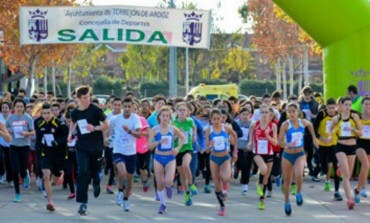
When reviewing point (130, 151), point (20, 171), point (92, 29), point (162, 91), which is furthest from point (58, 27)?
point (162, 91)

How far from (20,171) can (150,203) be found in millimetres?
2332

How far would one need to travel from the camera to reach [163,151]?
11.9 meters

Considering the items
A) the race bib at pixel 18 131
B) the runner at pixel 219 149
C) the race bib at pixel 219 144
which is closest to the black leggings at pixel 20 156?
the race bib at pixel 18 131

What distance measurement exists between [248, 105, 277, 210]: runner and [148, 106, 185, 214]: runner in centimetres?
122

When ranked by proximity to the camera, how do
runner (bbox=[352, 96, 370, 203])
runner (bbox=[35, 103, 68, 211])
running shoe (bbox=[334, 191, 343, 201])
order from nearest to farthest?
1. runner (bbox=[35, 103, 68, 211])
2. runner (bbox=[352, 96, 370, 203])
3. running shoe (bbox=[334, 191, 343, 201])

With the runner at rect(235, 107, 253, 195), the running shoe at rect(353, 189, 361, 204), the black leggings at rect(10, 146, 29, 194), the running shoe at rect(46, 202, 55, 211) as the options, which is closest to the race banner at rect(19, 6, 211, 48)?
the runner at rect(235, 107, 253, 195)

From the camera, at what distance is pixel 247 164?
48.3ft

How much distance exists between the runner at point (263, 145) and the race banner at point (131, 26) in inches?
397

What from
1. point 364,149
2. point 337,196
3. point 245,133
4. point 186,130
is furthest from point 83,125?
point 364,149

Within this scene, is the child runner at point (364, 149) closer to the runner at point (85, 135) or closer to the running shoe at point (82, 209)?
the runner at point (85, 135)

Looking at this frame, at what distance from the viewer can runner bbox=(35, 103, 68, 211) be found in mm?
12047

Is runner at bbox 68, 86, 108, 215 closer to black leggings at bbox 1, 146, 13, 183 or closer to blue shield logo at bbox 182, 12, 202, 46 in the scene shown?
black leggings at bbox 1, 146, 13, 183

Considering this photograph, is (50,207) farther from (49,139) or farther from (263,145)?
(263,145)

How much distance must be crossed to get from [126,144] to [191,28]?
10.7m
